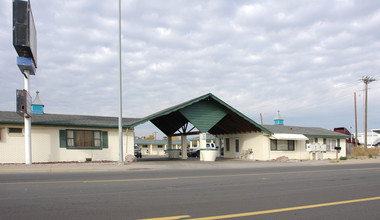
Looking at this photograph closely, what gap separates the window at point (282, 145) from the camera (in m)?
29.8

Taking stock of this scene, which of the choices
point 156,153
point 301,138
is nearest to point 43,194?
point 301,138

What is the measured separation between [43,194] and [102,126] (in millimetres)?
14723

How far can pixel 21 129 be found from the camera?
833 inches

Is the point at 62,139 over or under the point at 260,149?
over

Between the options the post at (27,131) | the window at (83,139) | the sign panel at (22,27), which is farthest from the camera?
the window at (83,139)

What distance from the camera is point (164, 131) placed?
32719mm

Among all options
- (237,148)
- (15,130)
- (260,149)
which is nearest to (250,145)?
(260,149)

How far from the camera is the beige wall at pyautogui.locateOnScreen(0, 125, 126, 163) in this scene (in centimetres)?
2064

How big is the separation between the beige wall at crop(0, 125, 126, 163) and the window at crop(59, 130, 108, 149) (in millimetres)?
260

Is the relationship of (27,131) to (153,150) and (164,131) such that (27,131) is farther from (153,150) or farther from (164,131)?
(153,150)

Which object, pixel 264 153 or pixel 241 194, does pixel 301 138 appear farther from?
pixel 241 194

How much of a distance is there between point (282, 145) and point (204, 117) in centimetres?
899

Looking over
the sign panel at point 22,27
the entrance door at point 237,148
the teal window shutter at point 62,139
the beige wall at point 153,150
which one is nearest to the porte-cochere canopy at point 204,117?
the entrance door at point 237,148

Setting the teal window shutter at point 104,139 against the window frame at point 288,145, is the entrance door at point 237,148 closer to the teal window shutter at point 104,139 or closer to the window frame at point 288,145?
the window frame at point 288,145
